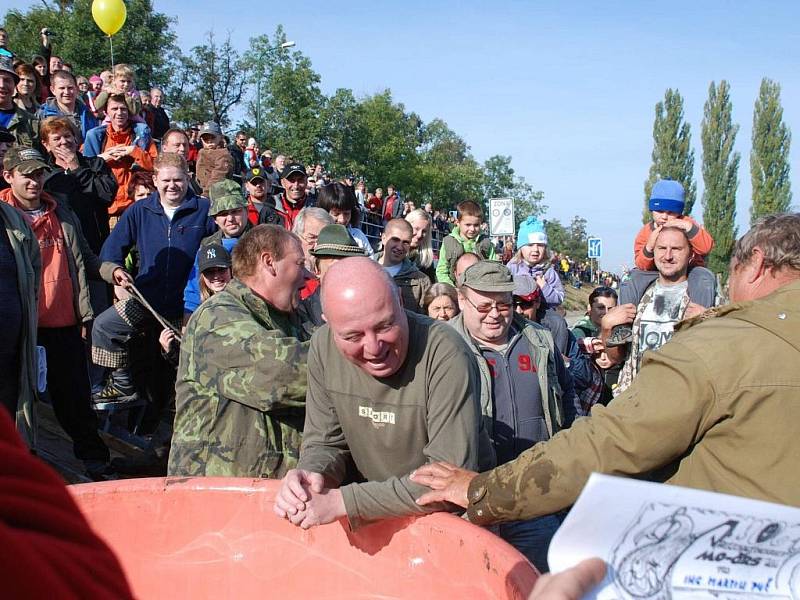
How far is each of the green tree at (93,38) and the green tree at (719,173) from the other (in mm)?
36272

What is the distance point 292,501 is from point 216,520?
29cm

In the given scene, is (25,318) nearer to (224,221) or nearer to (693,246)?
(224,221)

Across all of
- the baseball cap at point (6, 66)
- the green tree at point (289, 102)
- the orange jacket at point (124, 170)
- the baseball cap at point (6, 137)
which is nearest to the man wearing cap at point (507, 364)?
the orange jacket at point (124, 170)

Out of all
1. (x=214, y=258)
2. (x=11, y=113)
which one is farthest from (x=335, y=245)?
(x=11, y=113)

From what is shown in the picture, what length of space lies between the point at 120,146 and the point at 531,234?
380 cm

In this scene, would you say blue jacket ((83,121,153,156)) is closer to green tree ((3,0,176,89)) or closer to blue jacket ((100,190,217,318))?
blue jacket ((100,190,217,318))

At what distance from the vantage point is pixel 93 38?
118 ft

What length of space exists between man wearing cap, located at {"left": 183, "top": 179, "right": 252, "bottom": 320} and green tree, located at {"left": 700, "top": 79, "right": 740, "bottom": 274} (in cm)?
4654

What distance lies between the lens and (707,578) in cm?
114

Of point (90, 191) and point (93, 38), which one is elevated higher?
point (93, 38)

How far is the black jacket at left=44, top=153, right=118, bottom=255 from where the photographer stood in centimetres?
604

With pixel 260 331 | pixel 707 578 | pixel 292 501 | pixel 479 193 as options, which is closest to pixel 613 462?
pixel 707 578

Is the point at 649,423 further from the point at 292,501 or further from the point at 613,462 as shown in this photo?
the point at 292,501

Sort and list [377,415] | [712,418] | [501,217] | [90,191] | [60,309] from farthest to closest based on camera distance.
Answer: [501,217]
[90,191]
[60,309]
[377,415]
[712,418]
